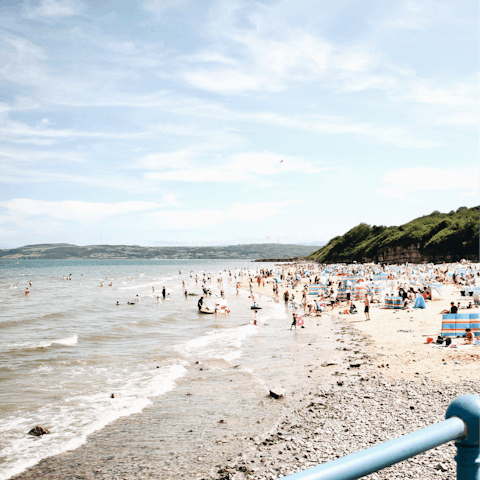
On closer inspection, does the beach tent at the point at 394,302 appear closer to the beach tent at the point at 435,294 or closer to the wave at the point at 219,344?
the beach tent at the point at 435,294

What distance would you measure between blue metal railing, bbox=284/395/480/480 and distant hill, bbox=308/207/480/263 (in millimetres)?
81245

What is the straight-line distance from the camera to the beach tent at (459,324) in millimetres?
16922

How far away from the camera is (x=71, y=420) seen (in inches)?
431

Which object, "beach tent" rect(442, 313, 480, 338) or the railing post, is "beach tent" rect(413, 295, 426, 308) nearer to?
"beach tent" rect(442, 313, 480, 338)

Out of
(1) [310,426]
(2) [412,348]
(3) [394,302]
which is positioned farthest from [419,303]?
(1) [310,426]

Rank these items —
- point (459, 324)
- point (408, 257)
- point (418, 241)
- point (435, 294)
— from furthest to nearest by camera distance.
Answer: point (408, 257) → point (418, 241) → point (435, 294) → point (459, 324)

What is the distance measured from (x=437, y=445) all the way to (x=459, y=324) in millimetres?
18482

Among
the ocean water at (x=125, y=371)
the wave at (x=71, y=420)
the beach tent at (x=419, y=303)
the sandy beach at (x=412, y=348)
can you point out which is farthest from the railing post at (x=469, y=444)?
the beach tent at (x=419, y=303)

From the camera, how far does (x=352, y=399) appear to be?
11.4 metres

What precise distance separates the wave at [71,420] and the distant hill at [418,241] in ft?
243

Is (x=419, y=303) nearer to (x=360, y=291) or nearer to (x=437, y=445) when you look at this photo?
(x=360, y=291)

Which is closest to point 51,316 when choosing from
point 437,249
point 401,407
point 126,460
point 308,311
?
point 308,311

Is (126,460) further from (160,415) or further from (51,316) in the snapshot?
(51,316)

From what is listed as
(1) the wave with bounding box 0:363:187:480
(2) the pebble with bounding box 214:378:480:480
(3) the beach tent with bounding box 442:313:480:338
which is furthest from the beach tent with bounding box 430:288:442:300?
(1) the wave with bounding box 0:363:187:480
